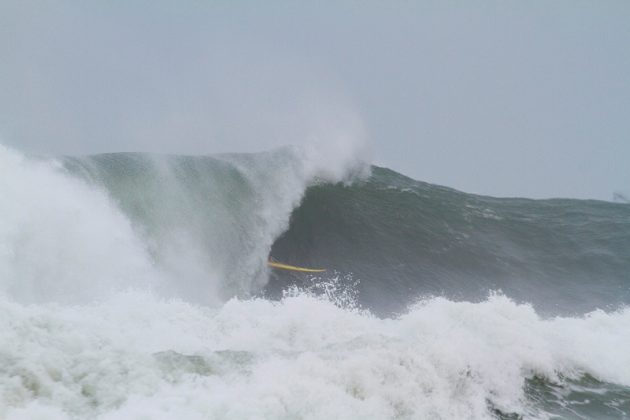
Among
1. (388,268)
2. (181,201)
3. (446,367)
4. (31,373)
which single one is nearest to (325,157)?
(388,268)

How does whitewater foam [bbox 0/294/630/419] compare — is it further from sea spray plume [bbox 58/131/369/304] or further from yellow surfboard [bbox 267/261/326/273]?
yellow surfboard [bbox 267/261/326/273]

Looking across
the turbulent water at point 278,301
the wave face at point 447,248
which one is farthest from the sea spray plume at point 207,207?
the wave face at point 447,248

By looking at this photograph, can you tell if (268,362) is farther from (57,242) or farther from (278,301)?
(57,242)

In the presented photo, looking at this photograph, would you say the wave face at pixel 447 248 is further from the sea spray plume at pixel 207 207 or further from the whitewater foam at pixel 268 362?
the whitewater foam at pixel 268 362

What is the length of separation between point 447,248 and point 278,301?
8.13 meters

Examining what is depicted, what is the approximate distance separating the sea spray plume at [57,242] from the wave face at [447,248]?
4.62m

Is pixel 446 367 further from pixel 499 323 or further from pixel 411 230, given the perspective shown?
pixel 411 230

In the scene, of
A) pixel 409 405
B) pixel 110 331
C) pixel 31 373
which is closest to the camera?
pixel 31 373

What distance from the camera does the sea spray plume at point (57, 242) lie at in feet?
23.5

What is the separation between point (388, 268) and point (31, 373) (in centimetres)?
1071

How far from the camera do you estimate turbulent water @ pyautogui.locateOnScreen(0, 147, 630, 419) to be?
4.93m

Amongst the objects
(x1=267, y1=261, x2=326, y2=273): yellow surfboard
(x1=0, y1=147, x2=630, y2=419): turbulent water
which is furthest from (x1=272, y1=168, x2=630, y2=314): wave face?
(x1=267, y1=261, x2=326, y2=273): yellow surfboard

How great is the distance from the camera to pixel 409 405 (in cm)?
591

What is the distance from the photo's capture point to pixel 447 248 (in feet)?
53.2
